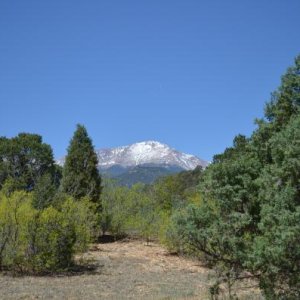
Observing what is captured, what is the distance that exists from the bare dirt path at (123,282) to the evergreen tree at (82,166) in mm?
7420

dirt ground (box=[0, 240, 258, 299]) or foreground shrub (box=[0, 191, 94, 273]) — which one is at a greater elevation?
foreground shrub (box=[0, 191, 94, 273])

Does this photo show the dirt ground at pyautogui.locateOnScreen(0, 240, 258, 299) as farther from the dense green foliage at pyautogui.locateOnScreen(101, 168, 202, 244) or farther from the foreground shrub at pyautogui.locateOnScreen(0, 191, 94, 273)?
the dense green foliage at pyautogui.locateOnScreen(101, 168, 202, 244)

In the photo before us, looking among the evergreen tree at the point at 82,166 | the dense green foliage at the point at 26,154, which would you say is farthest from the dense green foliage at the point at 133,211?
the dense green foliage at the point at 26,154

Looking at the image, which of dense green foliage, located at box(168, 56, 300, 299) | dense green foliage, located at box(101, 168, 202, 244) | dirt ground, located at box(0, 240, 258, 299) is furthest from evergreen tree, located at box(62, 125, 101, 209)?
dense green foliage, located at box(168, 56, 300, 299)

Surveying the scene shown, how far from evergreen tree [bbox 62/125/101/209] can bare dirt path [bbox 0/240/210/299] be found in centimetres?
742

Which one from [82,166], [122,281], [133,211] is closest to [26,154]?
[82,166]

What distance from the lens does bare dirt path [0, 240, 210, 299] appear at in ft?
44.2

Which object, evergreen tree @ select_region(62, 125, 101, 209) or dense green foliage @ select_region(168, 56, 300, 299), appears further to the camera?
evergreen tree @ select_region(62, 125, 101, 209)

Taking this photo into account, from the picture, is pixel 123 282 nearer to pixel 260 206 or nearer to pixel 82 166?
pixel 260 206

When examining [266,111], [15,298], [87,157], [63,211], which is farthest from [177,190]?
[266,111]

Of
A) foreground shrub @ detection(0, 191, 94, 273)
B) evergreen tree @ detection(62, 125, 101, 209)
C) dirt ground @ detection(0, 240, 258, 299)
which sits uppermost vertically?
evergreen tree @ detection(62, 125, 101, 209)

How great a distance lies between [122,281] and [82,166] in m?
16.1

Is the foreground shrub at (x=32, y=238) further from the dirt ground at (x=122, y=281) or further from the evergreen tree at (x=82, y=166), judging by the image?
the evergreen tree at (x=82, y=166)

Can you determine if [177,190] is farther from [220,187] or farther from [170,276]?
[220,187]
